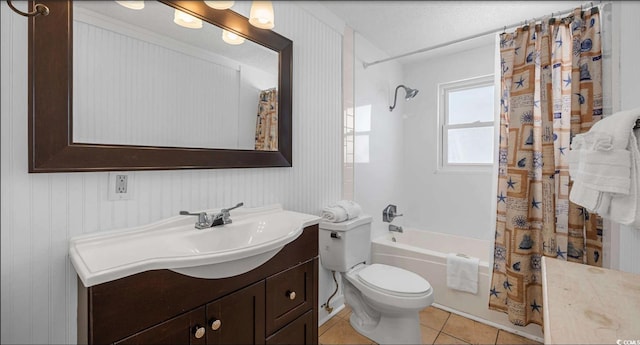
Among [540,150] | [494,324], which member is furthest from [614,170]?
[494,324]

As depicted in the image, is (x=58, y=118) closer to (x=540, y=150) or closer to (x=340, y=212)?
(x=340, y=212)

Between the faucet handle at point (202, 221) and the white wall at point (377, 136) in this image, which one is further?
the white wall at point (377, 136)

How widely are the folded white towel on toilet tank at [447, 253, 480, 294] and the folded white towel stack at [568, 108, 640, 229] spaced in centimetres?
113

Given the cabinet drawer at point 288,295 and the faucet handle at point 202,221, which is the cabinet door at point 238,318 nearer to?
the cabinet drawer at point 288,295

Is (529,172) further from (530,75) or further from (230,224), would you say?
(230,224)

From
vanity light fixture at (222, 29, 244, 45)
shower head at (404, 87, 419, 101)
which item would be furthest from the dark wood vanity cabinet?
shower head at (404, 87, 419, 101)

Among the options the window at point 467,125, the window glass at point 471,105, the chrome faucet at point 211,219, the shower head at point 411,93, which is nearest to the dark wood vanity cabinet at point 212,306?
the chrome faucet at point 211,219

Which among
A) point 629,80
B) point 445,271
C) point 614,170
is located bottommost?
point 445,271

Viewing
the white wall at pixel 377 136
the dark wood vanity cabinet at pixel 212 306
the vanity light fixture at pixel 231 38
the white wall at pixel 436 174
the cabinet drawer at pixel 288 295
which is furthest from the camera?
the white wall at pixel 436 174

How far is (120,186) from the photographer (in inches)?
41.0

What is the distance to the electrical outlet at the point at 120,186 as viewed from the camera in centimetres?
103

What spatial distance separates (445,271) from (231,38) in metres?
2.14

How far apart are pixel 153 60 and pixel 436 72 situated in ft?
8.61

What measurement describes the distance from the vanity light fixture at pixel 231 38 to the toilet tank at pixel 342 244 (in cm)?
119
